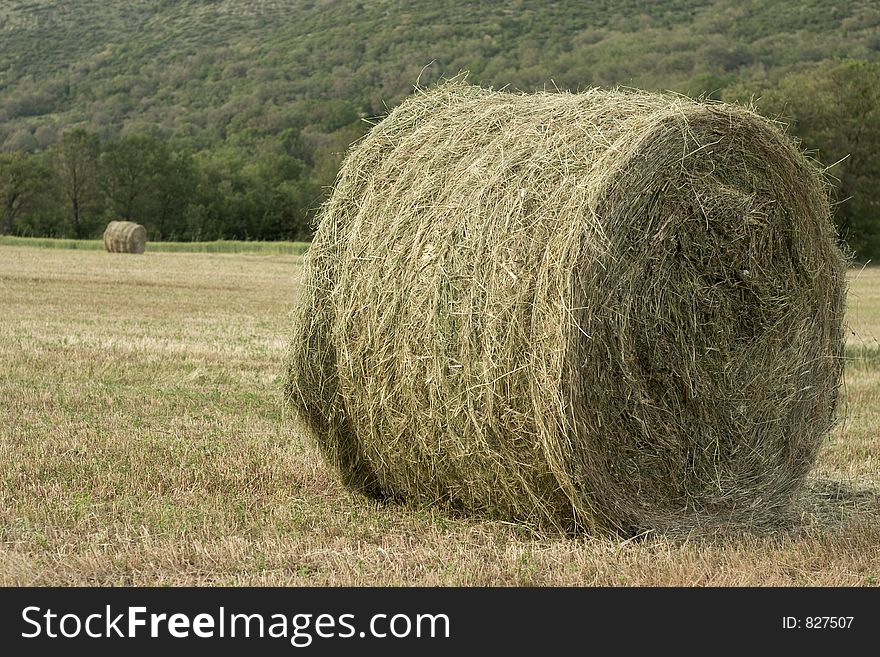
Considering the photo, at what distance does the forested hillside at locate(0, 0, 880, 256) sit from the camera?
50844 mm

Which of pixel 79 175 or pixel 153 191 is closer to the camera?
pixel 153 191

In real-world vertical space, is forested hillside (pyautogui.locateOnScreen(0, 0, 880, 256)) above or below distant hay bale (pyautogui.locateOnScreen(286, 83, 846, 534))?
below

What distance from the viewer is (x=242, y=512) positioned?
555 centimetres

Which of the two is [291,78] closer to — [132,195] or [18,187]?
[132,195]

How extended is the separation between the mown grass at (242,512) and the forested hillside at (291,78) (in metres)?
31.6

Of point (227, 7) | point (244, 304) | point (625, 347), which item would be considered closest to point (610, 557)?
point (625, 347)

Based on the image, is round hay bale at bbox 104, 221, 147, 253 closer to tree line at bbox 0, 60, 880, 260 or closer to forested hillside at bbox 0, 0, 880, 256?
forested hillside at bbox 0, 0, 880, 256

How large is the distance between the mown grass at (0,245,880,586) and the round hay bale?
2302 cm

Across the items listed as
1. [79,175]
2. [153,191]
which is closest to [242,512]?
[153,191]

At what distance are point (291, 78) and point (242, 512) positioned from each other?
287ft

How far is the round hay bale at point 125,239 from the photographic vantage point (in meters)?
33.1

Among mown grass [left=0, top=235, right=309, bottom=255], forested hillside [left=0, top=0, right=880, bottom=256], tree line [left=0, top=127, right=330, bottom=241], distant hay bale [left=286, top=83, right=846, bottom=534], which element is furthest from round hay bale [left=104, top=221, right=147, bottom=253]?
distant hay bale [left=286, top=83, right=846, bottom=534]

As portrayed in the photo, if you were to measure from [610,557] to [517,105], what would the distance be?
8.13 feet

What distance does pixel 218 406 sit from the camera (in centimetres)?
845
